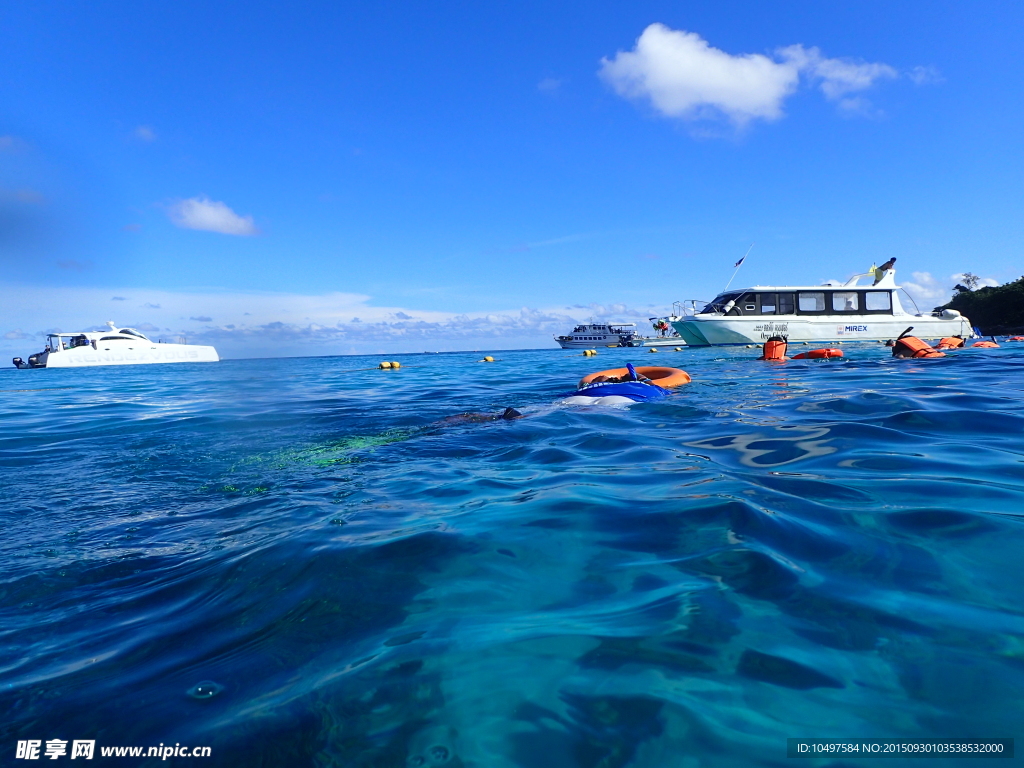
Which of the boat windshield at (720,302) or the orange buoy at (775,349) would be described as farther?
the boat windshield at (720,302)

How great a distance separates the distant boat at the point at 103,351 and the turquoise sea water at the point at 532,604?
5603 centimetres

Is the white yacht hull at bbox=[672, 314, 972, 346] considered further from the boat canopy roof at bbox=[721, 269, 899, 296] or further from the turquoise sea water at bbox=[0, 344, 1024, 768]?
the turquoise sea water at bbox=[0, 344, 1024, 768]

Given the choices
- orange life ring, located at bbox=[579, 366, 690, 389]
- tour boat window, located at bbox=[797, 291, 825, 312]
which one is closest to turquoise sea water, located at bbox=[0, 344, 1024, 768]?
orange life ring, located at bbox=[579, 366, 690, 389]

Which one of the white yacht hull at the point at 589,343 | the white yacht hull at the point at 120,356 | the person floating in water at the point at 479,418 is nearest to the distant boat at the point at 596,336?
the white yacht hull at the point at 589,343

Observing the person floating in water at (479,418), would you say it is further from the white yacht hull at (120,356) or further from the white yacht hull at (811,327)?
the white yacht hull at (120,356)

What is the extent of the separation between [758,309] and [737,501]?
24.8m

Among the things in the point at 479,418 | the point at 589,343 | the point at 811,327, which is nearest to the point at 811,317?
the point at 811,327

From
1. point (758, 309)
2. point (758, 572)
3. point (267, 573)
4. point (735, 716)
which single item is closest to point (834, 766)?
point (735, 716)

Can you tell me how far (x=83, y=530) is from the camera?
122 inches

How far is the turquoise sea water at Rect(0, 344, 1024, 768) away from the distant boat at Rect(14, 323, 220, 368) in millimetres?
56025

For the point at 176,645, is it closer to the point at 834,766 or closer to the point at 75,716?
the point at 75,716

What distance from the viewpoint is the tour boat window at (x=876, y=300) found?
2552 centimetres

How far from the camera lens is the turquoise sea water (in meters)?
1.36

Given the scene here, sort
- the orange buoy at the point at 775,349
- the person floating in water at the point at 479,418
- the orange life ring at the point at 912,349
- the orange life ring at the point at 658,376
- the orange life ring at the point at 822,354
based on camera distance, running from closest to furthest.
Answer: the person floating in water at the point at 479,418
the orange life ring at the point at 658,376
the orange life ring at the point at 912,349
the orange buoy at the point at 775,349
the orange life ring at the point at 822,354
